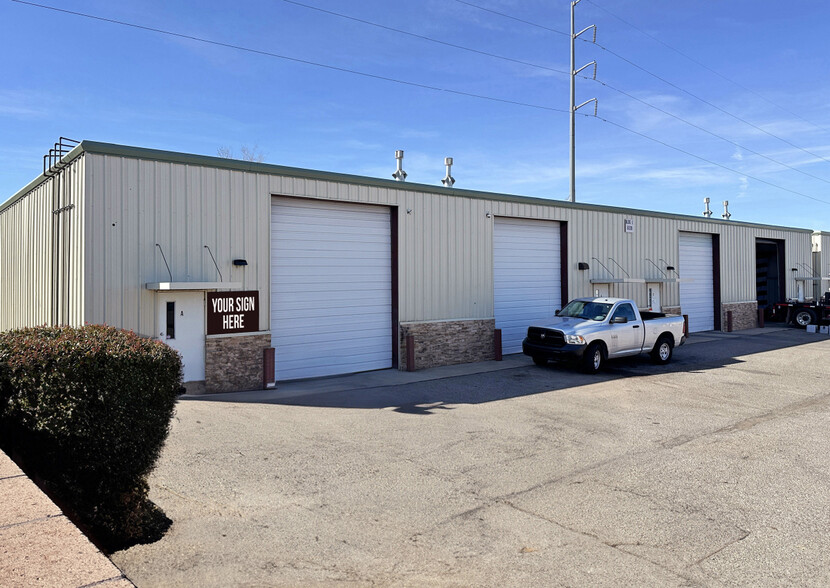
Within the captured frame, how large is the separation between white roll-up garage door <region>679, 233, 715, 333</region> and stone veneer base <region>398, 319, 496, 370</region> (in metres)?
11.3

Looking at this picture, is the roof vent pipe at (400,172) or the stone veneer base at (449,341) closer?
the stone veneer base at (449,341)

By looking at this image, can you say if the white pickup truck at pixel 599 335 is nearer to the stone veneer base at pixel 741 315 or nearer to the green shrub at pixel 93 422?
the stone veneer base at pixel 741 315

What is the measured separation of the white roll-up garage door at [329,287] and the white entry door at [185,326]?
193 centimetres

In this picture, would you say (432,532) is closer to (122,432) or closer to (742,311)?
(122,432)

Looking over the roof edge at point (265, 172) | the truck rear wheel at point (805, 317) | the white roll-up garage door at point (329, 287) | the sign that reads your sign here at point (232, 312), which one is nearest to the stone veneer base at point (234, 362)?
the sign that reads your sign here at point (232, 312)

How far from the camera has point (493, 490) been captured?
263 inches

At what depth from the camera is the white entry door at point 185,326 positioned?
39.0 feet

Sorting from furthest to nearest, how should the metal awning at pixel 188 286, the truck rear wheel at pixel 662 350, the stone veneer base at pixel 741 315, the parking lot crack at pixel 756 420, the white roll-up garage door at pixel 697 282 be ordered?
the stone veneer base at pixel 741 315, the white roll-up garage door at pixel 697 282, the truck rear wheel at pixel 662 350, the metal awning at pixel 188 286, the parking lot crack at pixel 756 420

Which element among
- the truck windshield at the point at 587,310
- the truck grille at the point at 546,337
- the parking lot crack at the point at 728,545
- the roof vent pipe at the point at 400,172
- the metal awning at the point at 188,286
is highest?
the roof vent pipe at the point at 400,172

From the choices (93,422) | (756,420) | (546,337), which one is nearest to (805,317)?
(546,337)

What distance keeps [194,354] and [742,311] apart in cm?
2433

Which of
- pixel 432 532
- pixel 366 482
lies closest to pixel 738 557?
pixel 432 532

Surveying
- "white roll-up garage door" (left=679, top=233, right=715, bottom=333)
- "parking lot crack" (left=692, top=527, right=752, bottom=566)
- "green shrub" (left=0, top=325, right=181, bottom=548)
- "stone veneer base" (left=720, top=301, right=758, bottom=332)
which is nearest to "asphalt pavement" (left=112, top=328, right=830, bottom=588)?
"parking lot crack" (left=692, top=527, right=752, bottom=566)

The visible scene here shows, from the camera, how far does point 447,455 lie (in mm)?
8031
